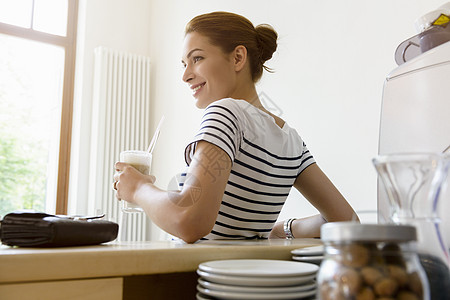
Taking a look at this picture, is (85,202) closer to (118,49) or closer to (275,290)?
(118,49)

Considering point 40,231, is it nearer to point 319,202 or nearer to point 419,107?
point 419,107

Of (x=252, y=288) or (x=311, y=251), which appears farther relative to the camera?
(x=311, y=251)

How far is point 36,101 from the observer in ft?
13.3

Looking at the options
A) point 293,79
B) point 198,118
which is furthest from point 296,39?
point 198,118

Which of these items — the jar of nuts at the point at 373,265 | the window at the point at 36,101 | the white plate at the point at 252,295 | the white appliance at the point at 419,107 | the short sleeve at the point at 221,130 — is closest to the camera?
the jar of nuts at the point at 373,265

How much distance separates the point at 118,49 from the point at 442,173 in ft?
13.6

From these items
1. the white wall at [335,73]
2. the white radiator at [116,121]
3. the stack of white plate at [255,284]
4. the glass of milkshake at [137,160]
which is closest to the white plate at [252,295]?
the stack of white plate at [255,284]

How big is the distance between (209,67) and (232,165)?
44cm

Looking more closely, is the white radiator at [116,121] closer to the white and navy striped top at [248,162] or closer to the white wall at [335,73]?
the white wall at [335,73]

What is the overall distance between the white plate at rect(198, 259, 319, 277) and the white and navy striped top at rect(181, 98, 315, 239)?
34 cm

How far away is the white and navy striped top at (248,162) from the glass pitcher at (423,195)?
0.50 meters

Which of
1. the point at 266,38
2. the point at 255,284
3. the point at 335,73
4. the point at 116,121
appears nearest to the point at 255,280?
the point at 255,284

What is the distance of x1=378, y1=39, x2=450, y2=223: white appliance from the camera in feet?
2.81

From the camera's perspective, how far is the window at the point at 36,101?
3875 millimetres
